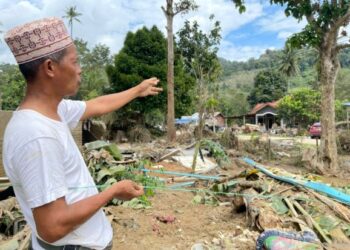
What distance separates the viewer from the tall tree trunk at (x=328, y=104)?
10.2 metres

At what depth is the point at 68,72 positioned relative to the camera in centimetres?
133

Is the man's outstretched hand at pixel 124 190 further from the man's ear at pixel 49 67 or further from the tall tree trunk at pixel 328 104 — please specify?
the tall tree trunk at pixel 328 104

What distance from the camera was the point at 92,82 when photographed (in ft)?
104

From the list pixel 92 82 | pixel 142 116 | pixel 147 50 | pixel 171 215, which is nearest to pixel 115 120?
pixel 142 116

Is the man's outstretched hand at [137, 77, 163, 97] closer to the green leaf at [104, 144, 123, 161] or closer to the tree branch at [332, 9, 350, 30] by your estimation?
the green leaf at [104, 144, 123, 161]

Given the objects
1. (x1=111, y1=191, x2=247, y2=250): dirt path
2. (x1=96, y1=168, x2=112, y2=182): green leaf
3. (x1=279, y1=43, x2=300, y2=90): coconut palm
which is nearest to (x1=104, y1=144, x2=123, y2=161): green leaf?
(x1=96, y1=168, x2=112, y2=182): green leaf

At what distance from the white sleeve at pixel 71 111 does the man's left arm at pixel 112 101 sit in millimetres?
42

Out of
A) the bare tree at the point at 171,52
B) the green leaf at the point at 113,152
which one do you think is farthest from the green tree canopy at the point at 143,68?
the green leaf at the point at 113,152

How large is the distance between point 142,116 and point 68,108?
21.3m

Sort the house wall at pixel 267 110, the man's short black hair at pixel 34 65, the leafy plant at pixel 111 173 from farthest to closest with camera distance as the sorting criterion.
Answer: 1. the house wall at pixel 267 110
2. the leafy plant at pixel 111 173
3. the man's short black hair at pixel 34 65

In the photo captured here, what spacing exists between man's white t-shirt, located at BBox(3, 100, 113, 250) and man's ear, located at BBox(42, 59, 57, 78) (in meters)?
0.14

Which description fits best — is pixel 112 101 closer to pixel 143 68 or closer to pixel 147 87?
pixel 147 87

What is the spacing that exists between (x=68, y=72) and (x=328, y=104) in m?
10.3

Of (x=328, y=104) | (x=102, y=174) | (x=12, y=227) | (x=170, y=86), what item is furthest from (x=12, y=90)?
(x=12, y=227)
